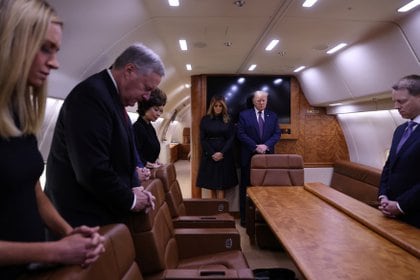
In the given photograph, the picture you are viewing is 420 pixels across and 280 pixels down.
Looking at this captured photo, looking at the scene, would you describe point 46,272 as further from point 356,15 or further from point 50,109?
point 356,15

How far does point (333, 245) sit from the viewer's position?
1918mm

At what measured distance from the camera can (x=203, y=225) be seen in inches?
114

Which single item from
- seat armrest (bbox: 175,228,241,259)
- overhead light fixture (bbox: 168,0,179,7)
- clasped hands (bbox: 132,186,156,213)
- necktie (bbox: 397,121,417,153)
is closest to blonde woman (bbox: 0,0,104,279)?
clasped hands (bbox: 132,186,156,213)

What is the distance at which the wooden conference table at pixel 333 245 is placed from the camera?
1550 mm

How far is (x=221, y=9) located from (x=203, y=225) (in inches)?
68.1

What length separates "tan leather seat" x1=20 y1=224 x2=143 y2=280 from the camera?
2.82 ft

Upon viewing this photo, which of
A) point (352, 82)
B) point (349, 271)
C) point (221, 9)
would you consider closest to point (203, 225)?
point (349, 271)

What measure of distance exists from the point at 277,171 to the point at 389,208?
1.83m

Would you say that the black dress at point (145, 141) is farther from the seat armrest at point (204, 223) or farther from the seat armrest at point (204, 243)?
the seat armrest at point (204, 243)

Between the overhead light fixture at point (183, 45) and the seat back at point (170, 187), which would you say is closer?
the seat back at point (170, 187)

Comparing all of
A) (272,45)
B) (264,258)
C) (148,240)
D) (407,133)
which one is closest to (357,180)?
(264,258)

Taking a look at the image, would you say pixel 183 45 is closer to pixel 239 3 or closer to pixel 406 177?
pixel 239 3

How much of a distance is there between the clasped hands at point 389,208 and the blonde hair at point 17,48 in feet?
7.03

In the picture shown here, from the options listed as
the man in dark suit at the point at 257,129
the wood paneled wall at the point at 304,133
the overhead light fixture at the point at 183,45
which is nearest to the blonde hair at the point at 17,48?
the overhead light fixture at the point at 183,45
